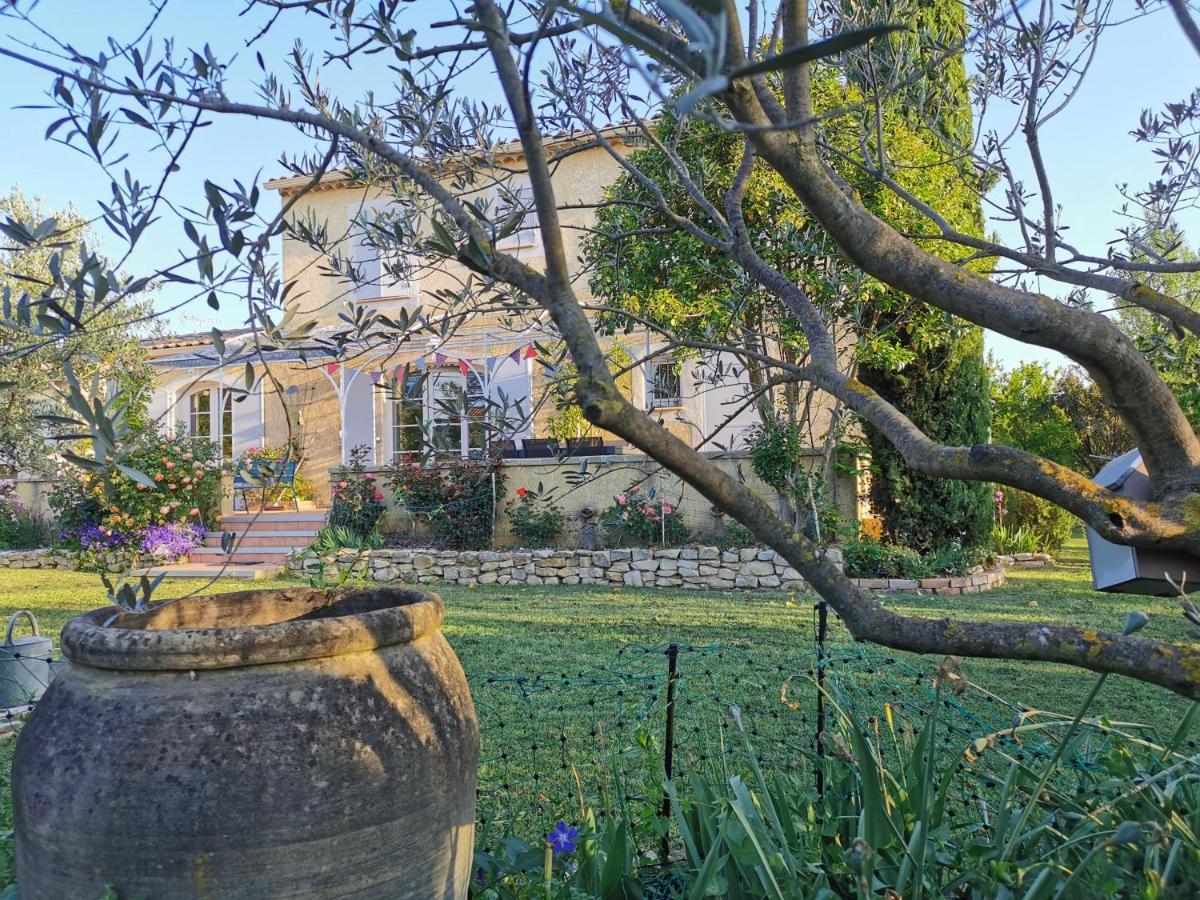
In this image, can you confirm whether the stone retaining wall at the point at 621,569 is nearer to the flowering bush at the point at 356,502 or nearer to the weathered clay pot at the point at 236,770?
the flowering bush at the point at 356,502

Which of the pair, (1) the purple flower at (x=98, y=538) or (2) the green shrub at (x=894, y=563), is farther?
(1) the purple flower at (x=98, y=538)

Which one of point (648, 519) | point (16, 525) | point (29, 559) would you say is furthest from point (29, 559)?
point (648, 519)

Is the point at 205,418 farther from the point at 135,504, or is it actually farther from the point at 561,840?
the point at 561,840

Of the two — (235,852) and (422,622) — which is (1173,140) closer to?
(422,622)

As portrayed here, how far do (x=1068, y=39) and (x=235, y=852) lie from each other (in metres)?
4.11

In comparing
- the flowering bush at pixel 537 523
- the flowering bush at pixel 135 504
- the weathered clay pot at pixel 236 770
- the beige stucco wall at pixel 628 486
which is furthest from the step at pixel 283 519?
the weathered clay pot at pixel 236 770

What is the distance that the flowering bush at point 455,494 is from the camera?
12469mm

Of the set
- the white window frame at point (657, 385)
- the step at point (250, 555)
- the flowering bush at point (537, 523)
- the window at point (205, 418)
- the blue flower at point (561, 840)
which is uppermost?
the window at point (205, 418)

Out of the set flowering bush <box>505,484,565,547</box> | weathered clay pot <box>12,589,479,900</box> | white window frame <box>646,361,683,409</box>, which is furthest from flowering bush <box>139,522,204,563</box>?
weathered clay pot <box>12,589,479,900</box>

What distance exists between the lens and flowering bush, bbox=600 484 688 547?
460 inches

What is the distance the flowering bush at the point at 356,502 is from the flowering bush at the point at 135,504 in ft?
7.48

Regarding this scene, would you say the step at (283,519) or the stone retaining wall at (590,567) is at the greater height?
the step at (283,519)

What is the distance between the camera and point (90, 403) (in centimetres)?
155

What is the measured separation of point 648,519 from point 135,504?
7839 millimetres
